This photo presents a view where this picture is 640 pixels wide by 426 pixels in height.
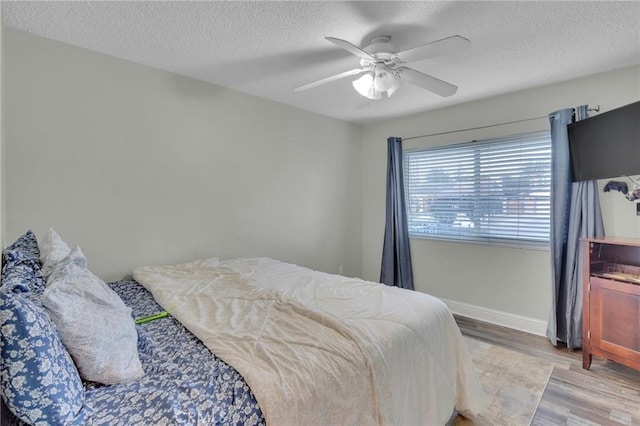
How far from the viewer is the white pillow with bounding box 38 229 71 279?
1469mm

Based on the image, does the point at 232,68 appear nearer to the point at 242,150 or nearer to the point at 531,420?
the point at 242,150

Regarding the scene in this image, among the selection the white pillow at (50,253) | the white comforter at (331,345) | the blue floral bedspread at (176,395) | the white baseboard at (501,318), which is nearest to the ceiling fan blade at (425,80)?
the white comforter at (331,345)

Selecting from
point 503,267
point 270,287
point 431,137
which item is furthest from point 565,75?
point 270,287

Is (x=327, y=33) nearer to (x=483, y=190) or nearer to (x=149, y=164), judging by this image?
(x=149, y=164)

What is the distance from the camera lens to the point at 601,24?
→ 189cm

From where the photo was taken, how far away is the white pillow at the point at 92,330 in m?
0.97

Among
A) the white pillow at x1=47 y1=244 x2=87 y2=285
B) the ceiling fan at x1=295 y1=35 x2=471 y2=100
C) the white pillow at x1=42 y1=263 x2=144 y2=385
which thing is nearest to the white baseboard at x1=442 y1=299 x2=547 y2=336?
the ceiling fan at x1=295 y1=35 x2=471 y2=100

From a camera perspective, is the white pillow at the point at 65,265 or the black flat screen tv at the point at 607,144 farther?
the black flat screen tv at the point at 607,144

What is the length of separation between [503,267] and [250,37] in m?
3.12

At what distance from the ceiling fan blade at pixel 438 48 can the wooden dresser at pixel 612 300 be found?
175cm

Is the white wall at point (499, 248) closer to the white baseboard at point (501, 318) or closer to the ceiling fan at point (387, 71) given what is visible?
the white baseboard at point (501, 318)

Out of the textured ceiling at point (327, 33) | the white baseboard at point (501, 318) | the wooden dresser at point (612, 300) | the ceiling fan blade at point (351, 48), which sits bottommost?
the white baseboard at point (501, 318)

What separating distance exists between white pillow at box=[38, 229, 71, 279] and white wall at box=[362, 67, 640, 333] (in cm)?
338

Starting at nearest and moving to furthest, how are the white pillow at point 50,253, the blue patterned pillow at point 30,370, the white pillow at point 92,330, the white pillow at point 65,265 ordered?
the blue patterned pillow at point 30,370 < the white pillow at point 92,330 < the white pillow at point 65,265 < the white pillow at point 50,253
